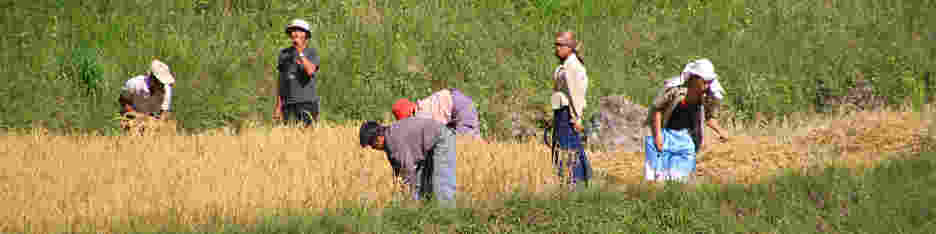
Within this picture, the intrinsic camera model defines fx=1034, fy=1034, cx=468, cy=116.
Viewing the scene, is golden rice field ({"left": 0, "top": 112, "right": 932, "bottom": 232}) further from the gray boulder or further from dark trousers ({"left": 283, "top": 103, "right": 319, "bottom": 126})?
the gray boulder

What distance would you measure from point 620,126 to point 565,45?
16.3ft

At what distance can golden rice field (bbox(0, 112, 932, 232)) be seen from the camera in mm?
7211

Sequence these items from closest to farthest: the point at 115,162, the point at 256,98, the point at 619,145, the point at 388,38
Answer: the point at 115,162 < the point at 619,145 < the point at 256,98 < the point at 388,38

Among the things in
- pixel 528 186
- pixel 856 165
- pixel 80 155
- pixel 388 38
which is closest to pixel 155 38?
pixel 388 38

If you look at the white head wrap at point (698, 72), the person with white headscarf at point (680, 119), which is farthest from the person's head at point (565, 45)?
the white head wrap at point (698, 72)

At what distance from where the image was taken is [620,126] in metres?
13.3

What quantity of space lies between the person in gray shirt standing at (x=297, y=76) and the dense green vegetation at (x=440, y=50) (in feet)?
10.0

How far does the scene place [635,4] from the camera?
19391mm

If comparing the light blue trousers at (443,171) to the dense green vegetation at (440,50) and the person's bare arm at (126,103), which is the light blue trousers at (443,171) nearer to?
the person's bare arm at (126,103)

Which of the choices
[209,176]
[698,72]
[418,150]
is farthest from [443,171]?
[209,176]

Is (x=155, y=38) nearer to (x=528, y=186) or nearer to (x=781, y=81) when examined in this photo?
(x=528, y=186)

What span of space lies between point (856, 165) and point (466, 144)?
3691mm

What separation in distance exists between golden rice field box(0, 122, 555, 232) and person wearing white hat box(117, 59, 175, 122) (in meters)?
0.47

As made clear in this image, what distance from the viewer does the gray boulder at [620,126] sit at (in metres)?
13.2
